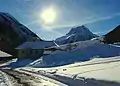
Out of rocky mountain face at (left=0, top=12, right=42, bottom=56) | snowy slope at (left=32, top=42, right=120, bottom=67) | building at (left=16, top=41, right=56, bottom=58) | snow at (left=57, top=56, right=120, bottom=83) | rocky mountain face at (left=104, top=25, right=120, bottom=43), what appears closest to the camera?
snow at (left=57, top=56, right=120, bottom=83)

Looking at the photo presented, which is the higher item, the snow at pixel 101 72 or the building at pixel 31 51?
the building at pixel 31 51

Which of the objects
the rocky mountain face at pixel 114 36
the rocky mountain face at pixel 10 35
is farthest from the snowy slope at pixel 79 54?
the rocky mountain face at pixel 10 35

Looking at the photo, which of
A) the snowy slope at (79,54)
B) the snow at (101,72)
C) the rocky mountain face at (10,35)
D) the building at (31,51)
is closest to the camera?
the snow at (101,72)

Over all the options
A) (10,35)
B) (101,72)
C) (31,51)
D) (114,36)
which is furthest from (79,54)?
(10,35)

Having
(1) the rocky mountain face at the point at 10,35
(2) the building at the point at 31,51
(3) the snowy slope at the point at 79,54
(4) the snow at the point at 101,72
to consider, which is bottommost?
(4) the snow at the point at 101,72

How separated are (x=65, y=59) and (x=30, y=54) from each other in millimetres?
24010

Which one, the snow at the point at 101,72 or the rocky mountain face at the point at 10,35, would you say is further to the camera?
the rocky mountain face at the point at 10,35

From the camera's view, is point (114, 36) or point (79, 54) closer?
point (79, 54)

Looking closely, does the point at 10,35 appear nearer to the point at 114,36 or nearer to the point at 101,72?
the point at 114,36

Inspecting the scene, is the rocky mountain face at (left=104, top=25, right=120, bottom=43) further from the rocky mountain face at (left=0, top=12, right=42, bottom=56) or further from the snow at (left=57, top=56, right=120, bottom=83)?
the rocky mountain face at (left=0, top=12, right=42, bottom=56)

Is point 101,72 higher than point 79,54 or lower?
lower

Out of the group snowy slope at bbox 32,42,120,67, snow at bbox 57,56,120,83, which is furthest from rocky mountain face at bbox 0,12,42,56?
snow at bbox 57,56,120,83

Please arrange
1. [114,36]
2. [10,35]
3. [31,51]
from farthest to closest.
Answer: [10,35] < [31,51] < [114,36]

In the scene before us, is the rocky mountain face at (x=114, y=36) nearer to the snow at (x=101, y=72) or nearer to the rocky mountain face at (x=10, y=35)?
the snow at (x=101, y=72)
